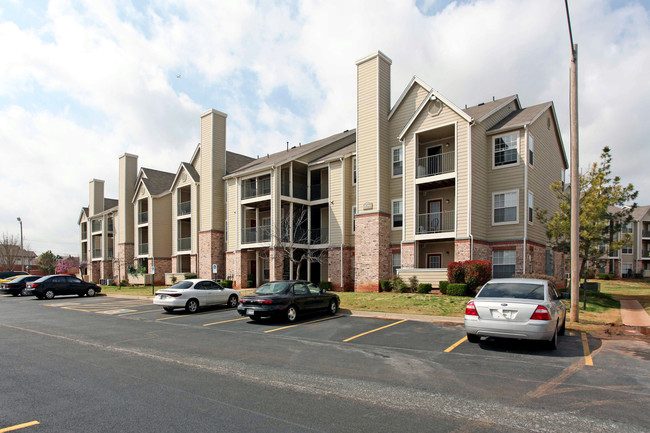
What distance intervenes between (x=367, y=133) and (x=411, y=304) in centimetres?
1237

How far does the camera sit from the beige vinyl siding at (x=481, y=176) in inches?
877

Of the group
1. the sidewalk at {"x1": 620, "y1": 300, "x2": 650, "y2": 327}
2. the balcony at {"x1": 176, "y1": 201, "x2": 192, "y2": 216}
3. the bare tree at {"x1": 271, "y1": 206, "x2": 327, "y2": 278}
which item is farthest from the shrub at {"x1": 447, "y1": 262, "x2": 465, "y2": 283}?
the balcony at {"x1": 176, "y1": 201, "x2": 192, "y2": 216}

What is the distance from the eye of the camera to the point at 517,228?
2255 centimetres

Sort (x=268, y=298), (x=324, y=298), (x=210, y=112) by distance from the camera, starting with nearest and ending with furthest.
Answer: (x=268, y=298), (x=324, y=298), (x=210, y=112)

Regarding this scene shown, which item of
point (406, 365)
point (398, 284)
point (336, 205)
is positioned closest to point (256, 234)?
point (336, 205)

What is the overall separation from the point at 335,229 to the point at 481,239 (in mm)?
9899

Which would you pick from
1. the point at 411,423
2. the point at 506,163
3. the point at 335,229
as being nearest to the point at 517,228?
the point at 506,163

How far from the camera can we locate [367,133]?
26219 millimetres

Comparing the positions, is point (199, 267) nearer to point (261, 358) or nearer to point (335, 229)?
point (335, 229)

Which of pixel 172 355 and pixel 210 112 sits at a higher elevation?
pixel 210 112

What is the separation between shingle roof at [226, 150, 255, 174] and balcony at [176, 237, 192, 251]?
25.5 ft

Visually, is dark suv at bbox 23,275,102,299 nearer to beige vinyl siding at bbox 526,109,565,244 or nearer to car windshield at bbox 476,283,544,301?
car windshield at bbox 476,283,544,301

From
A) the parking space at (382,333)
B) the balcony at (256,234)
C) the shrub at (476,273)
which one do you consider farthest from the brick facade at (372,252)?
the parking space at (382,333)

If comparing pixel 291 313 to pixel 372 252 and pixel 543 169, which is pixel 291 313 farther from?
pixel 543 169
